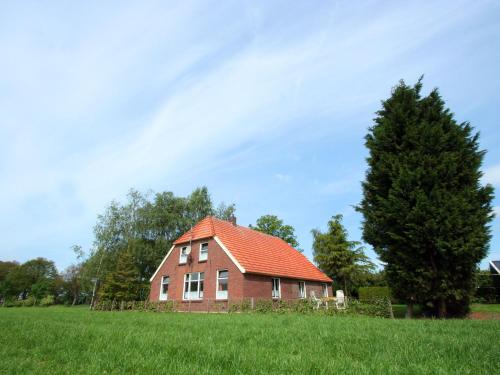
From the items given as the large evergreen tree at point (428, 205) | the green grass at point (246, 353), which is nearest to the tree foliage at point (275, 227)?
the large evergreen tree at point (428, 205)

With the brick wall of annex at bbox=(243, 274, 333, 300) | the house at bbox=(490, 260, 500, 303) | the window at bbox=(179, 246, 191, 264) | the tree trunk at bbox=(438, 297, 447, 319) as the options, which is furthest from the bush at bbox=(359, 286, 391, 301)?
the window at bbox=(179, 246, 191, 264)

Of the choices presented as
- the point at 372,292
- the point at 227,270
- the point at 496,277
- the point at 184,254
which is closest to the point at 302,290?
the point at 227,270

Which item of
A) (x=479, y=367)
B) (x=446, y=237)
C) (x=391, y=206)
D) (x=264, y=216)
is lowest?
(x=479, y=367)

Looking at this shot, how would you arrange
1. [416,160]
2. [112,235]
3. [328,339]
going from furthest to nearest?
[112,235] < [416,160] < [328,339]

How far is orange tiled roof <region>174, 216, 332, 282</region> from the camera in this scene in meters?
25.5

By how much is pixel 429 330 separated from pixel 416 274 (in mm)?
7835

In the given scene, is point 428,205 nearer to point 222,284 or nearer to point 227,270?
point 227,270

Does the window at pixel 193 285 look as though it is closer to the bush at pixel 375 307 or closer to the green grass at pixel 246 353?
the bush at pixel 375 307

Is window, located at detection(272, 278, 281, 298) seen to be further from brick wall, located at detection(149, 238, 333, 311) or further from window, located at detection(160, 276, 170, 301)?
window, located at detection(160, 276, 170, 301)

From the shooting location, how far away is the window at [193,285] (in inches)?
1036

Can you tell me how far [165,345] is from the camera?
541 centimetres

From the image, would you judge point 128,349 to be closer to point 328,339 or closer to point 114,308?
point 328,339

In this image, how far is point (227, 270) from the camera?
80.9 feet

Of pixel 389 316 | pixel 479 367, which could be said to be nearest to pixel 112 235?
pixel 389 316
